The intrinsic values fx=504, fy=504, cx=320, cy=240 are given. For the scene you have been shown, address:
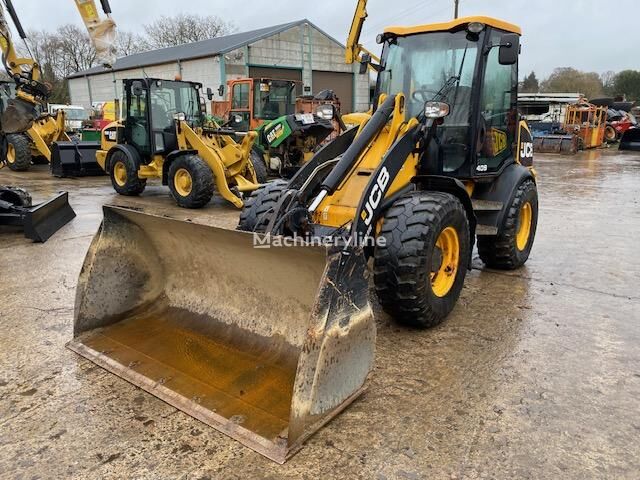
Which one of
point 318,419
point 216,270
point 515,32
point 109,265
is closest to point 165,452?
point 318,419

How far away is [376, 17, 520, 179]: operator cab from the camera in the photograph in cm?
417

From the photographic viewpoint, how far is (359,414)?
2.64m

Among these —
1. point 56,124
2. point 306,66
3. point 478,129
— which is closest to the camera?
point 478,129

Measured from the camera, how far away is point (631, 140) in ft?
69.7

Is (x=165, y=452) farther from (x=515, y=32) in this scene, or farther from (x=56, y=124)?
(x=56, y=124)

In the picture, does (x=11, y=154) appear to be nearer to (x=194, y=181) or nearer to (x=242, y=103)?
(x=242, y=103)

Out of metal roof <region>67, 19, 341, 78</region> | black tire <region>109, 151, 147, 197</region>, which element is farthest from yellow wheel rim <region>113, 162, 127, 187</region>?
metal roof <region>67, 19, 341, 78</region>

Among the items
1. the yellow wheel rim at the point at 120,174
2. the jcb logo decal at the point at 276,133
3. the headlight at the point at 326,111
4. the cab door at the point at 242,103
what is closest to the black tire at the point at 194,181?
the yellow wheel rim at the point at 120,174

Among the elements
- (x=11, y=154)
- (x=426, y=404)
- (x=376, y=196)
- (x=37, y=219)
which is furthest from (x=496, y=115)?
(x=11, y=154)

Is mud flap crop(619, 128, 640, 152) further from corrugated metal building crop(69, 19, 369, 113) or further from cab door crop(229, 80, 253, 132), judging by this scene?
cab door crop(229, 80, 253, 132)

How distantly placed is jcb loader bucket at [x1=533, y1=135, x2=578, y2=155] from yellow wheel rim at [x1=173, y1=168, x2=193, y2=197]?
16886 millimetres

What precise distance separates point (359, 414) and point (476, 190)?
291cm

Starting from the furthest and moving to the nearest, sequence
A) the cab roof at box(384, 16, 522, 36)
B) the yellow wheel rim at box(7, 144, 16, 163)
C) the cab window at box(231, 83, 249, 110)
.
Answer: the yellow wheel rim at box(7, 144, 16, 163) < the cab window at box(231, 83, 249, 110) < the cab roof at box(384, 16, 522, 36)

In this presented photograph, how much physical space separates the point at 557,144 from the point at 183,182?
17092 millimetres
